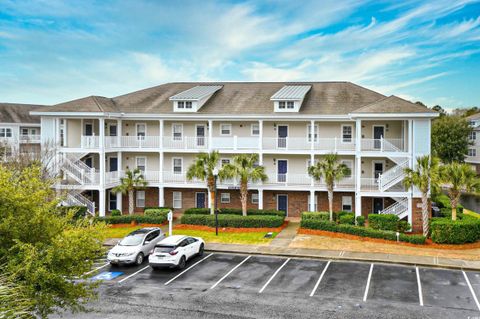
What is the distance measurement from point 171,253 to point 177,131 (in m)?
17.3

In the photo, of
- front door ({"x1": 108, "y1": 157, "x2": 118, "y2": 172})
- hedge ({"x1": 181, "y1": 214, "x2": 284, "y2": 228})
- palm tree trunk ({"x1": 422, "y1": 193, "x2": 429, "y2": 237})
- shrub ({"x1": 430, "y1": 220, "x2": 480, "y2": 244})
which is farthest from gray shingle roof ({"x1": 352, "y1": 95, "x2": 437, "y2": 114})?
front door ({"x1": 108, "y1": 157, "x2": 118, "y2": 172})

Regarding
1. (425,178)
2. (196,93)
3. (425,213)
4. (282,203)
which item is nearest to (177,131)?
(196,93)

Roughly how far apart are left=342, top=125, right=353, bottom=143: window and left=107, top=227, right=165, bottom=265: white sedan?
16.5m

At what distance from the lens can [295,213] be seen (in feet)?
114

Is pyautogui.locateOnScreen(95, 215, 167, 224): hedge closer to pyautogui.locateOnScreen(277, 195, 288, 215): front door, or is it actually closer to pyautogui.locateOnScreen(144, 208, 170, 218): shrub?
pyautogui.locateOnScreen(144, 208, 170, 218): shrub

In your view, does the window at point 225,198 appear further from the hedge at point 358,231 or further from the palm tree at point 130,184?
the hedge at point 358,231

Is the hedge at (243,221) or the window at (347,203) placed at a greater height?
the window at (347,203)

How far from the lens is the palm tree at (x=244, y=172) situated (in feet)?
101

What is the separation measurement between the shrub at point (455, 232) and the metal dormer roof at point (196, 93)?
19028 millimetres

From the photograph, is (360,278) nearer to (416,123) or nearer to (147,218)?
(416,123)

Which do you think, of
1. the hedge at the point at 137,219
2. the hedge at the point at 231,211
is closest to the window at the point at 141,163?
the hedge at the point at 137,219

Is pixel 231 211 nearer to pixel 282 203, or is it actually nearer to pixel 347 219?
pixel 282 203

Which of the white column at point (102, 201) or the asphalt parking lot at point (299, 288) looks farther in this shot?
the white column at point (102, 201)

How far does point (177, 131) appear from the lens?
36.1m
